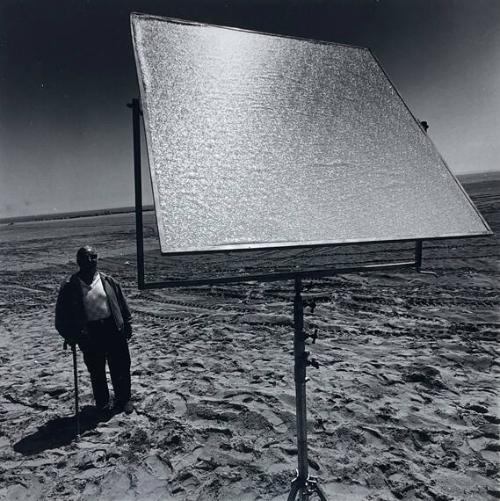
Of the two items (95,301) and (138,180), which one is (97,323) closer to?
(95,301)

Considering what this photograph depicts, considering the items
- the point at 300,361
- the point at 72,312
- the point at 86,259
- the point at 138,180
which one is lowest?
the point at 72,312

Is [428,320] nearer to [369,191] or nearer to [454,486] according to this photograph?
[454,486]

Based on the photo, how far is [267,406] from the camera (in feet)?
11.8

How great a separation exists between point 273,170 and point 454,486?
2575mm

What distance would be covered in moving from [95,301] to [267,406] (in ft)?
5.98

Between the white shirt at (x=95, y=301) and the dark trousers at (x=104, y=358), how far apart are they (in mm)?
85

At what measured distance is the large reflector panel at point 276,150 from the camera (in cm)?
120

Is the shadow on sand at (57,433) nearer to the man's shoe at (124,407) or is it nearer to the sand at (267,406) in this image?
the sand at (267,406)

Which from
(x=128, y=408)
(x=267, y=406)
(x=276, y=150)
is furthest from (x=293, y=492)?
(x=128, y=408)

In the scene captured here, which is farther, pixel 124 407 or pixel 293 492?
pixel 124 407

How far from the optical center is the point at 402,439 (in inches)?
121

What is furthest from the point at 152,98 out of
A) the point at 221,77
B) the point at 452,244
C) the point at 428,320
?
the point at 452,244

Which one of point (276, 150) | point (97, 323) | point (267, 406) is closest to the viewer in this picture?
point (276, 150)

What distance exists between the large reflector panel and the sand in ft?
6.82
